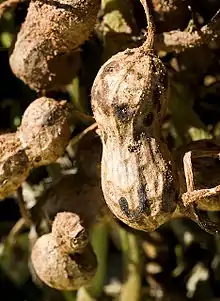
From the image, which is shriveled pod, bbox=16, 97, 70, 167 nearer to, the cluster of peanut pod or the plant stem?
the cluster of peanut pod

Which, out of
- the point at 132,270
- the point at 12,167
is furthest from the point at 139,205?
the point at 132,270

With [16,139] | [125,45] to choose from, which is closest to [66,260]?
[16,139]

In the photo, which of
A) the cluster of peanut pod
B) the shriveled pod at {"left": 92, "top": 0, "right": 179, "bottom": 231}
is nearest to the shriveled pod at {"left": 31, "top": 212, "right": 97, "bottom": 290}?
the cluster of peanut pod

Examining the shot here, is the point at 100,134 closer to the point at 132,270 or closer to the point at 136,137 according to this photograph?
the point at 136,137

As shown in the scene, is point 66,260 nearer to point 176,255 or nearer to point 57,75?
point 57,75

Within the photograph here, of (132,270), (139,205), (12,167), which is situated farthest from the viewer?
(132,270)
